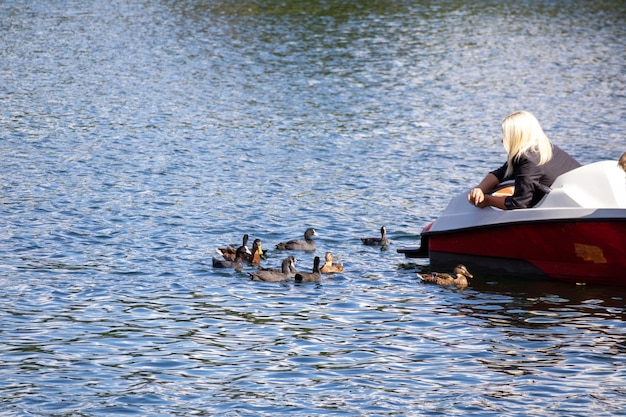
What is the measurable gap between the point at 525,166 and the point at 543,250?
129cm

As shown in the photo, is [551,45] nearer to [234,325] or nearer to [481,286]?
[481,286]

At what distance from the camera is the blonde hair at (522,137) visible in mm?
16203

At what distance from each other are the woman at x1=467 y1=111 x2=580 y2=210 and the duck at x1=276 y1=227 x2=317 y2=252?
3179mm

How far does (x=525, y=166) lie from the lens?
16375 mm

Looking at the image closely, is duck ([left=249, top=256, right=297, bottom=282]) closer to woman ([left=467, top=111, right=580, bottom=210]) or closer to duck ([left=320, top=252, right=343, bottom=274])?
duck ([left=320, top=252, right=343, bottom=274])

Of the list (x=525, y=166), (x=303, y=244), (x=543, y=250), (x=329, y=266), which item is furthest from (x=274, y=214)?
(x=525, y=166)

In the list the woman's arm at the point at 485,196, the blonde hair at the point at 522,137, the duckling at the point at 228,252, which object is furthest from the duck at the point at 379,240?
the blonde hair at the point at 522,137

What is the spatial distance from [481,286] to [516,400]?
193 inches

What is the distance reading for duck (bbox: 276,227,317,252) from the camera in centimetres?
1902

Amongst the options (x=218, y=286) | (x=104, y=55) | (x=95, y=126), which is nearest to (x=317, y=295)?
(x=218, y=286)

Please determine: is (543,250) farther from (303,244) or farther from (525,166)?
(303,244)

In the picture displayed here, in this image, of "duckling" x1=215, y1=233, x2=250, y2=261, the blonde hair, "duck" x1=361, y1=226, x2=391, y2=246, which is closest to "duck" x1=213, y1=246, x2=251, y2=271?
"duckling" x1=215, y1=233, x2=250, y2=261

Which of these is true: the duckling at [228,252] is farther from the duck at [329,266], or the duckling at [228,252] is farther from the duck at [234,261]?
the duck at [329,266]

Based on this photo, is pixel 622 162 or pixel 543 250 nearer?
pixel 622 162
